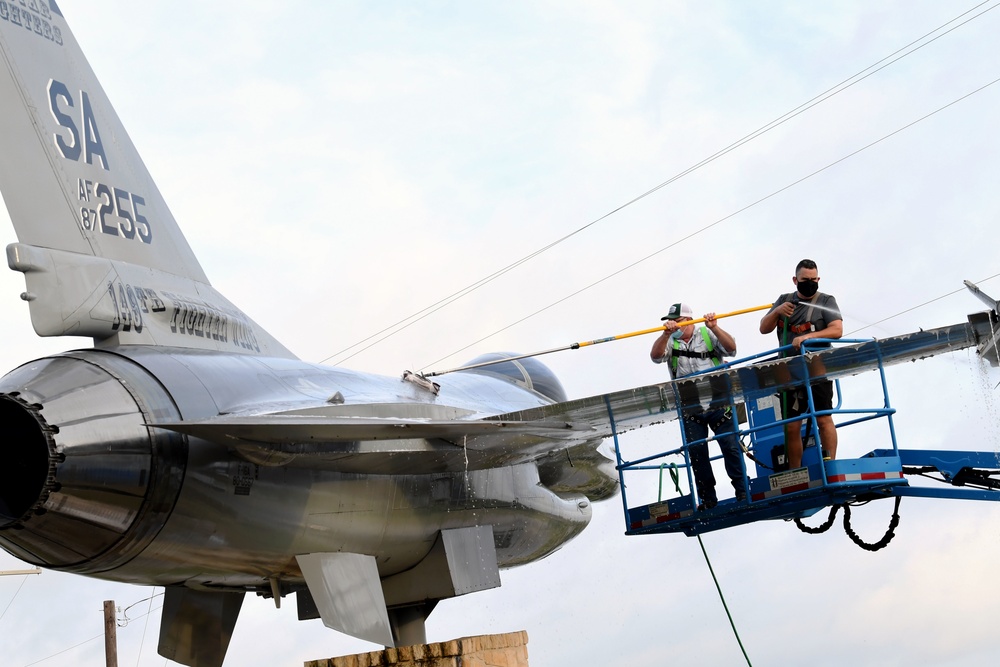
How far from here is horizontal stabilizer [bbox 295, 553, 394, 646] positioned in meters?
8.69

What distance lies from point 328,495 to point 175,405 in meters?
1.62

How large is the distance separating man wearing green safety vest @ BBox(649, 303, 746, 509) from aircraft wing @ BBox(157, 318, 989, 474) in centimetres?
26

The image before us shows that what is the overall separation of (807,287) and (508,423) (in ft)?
8.73

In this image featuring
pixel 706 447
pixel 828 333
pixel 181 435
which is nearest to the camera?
pixel 181 435

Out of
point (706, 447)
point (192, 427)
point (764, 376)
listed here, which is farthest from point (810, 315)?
point (192, 427)

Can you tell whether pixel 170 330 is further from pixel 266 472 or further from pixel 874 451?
pixel 874 451

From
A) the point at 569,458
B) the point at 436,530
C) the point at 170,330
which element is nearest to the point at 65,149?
the point at 170,330

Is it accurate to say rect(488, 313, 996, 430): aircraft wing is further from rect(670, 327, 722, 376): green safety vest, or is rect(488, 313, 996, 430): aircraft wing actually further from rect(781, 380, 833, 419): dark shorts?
rect(670, 327, 722, 376): green safety vest

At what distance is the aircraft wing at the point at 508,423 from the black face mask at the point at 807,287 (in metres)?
0.62

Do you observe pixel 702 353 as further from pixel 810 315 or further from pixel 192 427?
pixel 192 427

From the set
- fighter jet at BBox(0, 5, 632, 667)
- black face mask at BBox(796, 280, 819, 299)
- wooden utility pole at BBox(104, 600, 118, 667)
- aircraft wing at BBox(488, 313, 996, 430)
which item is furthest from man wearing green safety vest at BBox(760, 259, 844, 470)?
wooden utility pole at BBox(104, 600, 118, 667)

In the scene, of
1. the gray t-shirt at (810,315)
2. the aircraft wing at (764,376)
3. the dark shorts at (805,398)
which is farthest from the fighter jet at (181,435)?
the gray t-shirt at (810,315)

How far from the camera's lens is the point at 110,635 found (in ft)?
85.9

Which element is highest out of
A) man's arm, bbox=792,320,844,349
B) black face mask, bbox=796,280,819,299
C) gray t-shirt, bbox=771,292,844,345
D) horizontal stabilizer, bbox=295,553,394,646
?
black face mask, bbox=796,280,819,299
